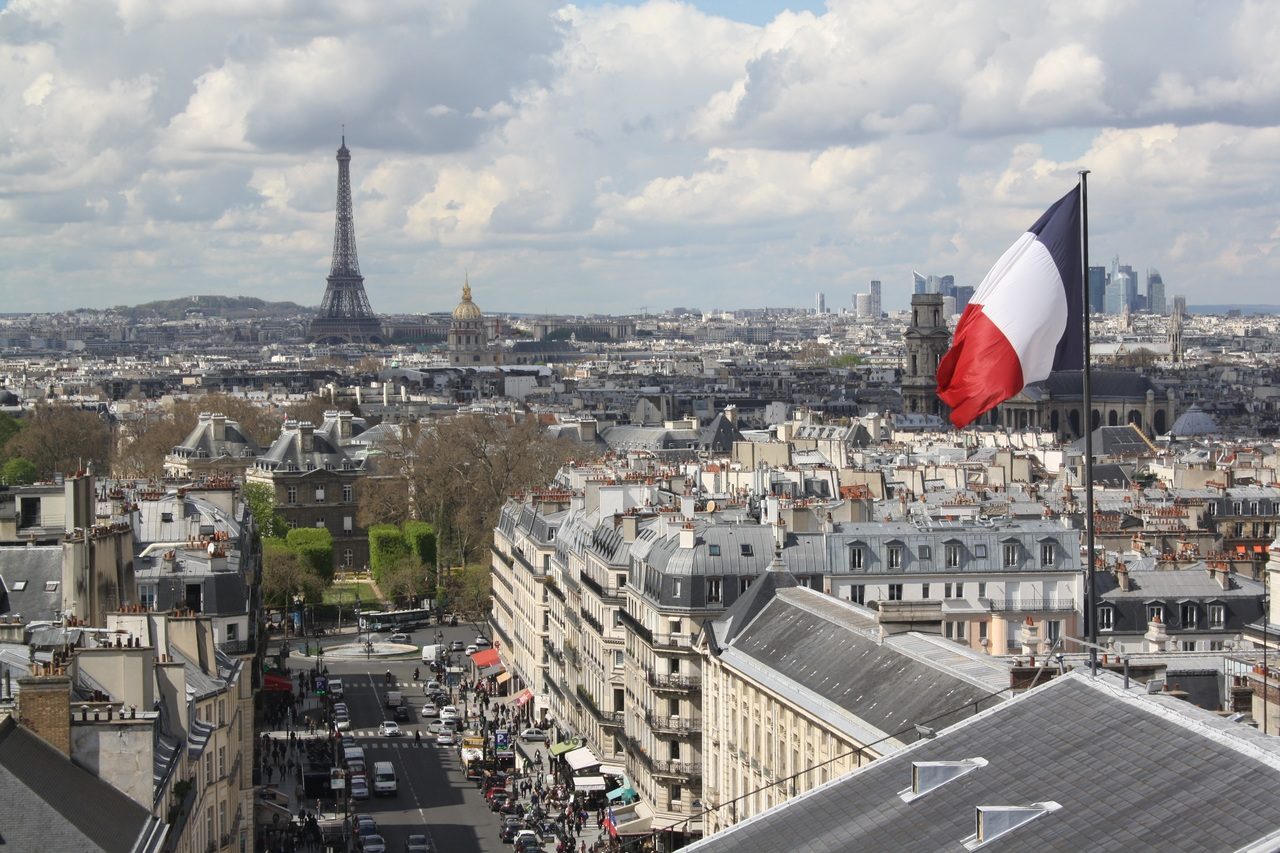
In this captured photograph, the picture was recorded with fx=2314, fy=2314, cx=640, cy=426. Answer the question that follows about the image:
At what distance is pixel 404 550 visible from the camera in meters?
90.7

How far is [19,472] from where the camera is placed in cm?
11350

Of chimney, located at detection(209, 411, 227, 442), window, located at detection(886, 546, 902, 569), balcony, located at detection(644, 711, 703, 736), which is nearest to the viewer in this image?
balcony, located at detection(644, 711, 703, 736)

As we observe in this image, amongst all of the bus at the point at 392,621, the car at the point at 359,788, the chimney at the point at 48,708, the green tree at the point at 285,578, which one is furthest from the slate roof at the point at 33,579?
the bus at the point at 392,621

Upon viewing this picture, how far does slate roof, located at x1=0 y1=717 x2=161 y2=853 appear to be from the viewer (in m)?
22.2

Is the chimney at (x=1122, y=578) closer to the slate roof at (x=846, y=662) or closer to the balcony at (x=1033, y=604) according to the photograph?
→ the balcony at (x=1033, y=604)

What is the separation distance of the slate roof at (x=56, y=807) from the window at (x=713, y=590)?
2219 cm

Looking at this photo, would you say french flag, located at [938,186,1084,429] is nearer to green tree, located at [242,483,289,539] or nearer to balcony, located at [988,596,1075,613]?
balcony, located at [988,596,1075,613]

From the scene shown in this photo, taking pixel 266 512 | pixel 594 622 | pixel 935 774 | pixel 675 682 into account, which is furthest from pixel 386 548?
pixel 935 774

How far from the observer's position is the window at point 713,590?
46719mm

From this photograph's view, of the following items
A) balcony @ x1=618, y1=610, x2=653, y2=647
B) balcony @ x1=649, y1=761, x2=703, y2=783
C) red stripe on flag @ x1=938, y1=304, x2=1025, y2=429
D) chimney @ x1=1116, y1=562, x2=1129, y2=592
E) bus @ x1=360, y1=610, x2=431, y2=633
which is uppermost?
red stripe on flag @ x1=938, y1=304, x2=1025, y2=429

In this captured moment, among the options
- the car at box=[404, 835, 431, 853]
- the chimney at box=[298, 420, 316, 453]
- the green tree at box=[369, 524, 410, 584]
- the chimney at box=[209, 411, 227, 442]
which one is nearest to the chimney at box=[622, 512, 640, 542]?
the car at box=[404, 835, 431, 853]

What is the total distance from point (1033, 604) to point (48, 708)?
27.5 m

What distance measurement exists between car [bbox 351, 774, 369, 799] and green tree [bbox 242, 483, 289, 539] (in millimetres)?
41004

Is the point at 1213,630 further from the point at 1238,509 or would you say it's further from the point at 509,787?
the point at 1238,509
